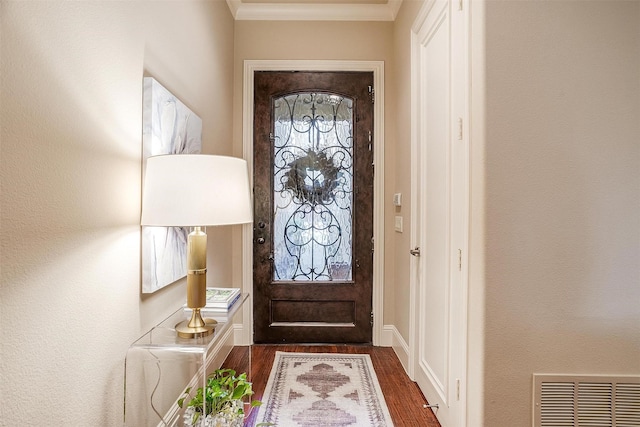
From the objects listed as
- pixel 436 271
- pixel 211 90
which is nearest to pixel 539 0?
pixel 436 271

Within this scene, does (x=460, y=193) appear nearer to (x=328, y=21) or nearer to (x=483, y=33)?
(x=483, y=33)

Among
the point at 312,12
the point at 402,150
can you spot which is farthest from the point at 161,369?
the point at 312,12

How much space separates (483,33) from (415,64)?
1.02 m

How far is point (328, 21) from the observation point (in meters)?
3.03

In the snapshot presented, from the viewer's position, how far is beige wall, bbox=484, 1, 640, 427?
1.41 m

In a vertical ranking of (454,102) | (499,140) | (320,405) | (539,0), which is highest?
(539,0)

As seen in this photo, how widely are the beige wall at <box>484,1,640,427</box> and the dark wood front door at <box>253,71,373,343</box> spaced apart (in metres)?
1.64

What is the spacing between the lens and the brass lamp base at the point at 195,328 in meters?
1.38

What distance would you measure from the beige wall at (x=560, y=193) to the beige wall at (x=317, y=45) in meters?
1.61

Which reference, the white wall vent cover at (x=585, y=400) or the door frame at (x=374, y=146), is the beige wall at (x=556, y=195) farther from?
the door frame at (x=374, y=146)

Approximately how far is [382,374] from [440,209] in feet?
Result: 4.20

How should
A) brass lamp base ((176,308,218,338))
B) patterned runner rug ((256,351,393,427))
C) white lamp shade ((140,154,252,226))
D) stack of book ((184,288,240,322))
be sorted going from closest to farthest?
white lamp shade ((140,154,252,226)), brass lamp base ((176,308,218,338)), stack of book ((184,288,240,322)), patterned runner rug ((256,351,393,427))

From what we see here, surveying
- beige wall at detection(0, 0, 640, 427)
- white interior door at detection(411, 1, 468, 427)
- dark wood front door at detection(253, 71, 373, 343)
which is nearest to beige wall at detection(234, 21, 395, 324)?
dark wood front door at detection(253, 71, 373, 343)

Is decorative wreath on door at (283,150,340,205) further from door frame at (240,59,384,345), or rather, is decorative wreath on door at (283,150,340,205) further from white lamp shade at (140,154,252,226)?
white lamp shade at (140,154,252,226)
